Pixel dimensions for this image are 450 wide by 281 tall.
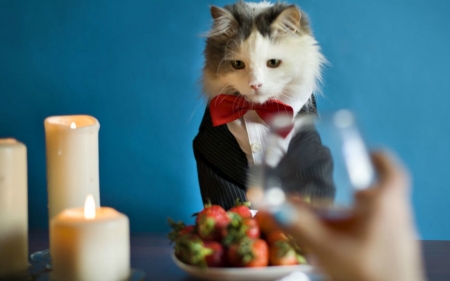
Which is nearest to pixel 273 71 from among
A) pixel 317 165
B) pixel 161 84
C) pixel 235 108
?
pixel 235 108

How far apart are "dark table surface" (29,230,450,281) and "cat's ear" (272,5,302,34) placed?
0.62m

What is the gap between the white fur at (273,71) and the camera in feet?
4.09

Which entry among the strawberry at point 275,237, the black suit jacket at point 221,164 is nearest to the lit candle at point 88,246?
the strawberry at point 275,237

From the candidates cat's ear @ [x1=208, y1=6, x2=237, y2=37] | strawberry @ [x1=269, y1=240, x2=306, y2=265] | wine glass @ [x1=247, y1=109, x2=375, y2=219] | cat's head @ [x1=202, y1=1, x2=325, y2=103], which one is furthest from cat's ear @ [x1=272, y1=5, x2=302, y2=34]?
wine glass @ [x1=247, y1=109, x2=375, y2=219]

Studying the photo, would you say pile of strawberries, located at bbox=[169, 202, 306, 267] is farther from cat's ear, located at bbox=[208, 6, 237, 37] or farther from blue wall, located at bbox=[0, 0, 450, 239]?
blue wall, located at bbox=[0, 0, 450, 239]

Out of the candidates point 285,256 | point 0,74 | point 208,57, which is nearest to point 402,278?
point 285,256

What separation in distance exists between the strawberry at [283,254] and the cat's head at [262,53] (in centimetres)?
60

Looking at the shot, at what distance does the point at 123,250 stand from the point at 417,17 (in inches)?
46.5

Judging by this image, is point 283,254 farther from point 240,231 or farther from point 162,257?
point 162,257

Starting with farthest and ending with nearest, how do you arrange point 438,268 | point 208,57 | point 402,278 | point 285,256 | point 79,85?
point 79,85
point 208,57
point 438,268
point 285,256
point 402,278

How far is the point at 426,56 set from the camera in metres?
1.46

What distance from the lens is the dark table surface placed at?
81cm

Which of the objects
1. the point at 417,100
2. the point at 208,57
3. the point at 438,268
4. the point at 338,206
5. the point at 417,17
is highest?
the point at 417,17

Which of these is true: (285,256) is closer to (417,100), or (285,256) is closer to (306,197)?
(306,197)
